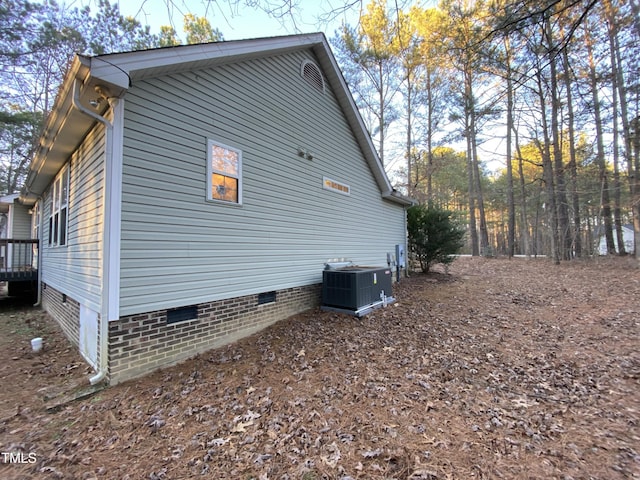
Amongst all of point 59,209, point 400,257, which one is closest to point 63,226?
point 59,209

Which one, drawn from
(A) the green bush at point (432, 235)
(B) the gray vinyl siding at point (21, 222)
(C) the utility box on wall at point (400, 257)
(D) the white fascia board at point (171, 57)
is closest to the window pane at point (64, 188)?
(D) the white fascia board at point (171, 57)

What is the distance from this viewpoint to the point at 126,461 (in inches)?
96.3

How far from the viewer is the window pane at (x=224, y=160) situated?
15.6 ft

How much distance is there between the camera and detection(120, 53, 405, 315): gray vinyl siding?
3.86 m

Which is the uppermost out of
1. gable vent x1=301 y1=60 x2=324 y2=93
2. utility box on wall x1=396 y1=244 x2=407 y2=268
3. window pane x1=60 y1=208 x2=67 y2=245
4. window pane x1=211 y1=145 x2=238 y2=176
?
gable vent x1=301 y1=60 x2=324 y2=93

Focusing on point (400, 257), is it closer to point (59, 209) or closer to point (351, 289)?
point (351, 289)

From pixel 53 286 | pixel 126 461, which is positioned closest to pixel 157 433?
pixel 126 461

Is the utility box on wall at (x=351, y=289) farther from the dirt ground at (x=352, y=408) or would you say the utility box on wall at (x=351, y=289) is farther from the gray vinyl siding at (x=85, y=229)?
the gray vinyl siding at (x=85, y=229)

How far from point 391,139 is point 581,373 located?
18088 millimetres

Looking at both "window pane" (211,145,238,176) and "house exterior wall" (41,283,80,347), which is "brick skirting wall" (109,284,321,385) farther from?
"window pane" (211,145,238,176)

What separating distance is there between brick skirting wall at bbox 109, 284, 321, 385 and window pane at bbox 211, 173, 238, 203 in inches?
70.5

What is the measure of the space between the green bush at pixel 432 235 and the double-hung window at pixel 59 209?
11.1 metres

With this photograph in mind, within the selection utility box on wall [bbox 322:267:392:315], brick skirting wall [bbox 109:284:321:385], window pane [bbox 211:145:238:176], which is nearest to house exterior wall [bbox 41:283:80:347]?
brick skirting wall [bbox 109:284:321:385]

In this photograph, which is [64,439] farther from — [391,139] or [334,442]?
[391,139]
